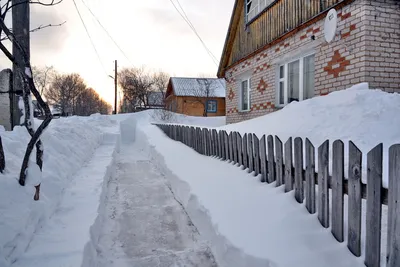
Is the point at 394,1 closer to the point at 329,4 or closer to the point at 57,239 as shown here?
the point at 329,4

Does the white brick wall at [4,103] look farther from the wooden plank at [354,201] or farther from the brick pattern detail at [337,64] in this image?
the brick pattern detail at [337,64]

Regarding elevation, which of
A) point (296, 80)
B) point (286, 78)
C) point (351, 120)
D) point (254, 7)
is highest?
point (254, 7)

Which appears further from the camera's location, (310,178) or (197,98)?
(197,98)

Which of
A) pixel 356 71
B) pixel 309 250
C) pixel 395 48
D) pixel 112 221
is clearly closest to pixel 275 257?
pixel 309 250

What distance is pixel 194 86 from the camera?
1201 inches

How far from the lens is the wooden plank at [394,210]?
4.80 feet

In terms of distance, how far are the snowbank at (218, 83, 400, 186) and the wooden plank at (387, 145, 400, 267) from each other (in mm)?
1658

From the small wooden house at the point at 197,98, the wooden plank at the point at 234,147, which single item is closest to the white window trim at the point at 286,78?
the wooden plank at the point at 234,147

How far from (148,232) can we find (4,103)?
380cm

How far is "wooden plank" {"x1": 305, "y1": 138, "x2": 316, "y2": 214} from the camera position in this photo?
2225 millimetres

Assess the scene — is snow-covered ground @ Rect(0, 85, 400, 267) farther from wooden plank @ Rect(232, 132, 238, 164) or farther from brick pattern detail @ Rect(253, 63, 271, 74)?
brick pattern detail @ Rect(253, 63, 271, 74)

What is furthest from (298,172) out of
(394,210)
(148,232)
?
(148,232)

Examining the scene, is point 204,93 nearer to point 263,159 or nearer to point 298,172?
point 263,159

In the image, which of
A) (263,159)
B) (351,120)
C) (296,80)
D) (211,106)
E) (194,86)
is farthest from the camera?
(194,86)
